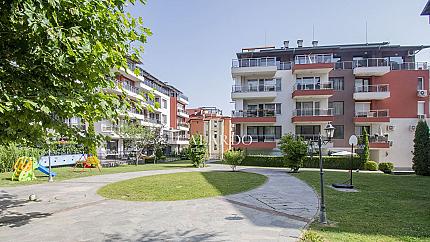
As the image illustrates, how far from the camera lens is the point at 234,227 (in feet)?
25.0

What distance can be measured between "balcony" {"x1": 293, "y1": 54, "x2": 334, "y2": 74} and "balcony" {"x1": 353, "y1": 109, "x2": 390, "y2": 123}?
6.37m

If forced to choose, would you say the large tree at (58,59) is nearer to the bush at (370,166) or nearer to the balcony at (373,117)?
the bush at (370,166)

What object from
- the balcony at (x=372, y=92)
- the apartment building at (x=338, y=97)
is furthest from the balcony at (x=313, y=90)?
the balcony at (x=372, y=92)

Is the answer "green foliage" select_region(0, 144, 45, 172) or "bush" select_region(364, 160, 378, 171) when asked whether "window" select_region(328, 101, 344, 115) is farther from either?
"green foliage" select_region(0, 144, 45, 172)

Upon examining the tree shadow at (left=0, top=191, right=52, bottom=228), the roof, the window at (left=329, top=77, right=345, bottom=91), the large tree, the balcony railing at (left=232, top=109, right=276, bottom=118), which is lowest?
the tree shadow at (left=0, top=191, right=52, bottom=228)

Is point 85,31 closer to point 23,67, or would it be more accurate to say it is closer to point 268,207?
point 23,67

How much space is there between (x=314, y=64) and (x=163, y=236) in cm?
3065

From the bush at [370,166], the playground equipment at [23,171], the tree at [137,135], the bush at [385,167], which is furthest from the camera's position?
the tree at [137,135]

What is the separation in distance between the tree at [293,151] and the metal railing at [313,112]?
36.5ft

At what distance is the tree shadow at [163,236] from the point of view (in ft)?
22.2

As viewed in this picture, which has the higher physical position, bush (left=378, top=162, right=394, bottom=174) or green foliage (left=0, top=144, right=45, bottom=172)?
green foliage (left=0, top=144, right=45, bottom=172)

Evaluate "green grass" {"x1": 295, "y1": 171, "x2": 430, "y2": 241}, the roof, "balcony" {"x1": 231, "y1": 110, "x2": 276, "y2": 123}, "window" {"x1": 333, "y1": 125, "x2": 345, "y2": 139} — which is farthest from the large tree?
"window" {"x1": 333, "y1": 125, "x2": 345, "y2": 139}

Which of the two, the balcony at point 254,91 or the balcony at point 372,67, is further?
the balcony at point 254,91

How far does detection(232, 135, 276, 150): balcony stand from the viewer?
3438cm
